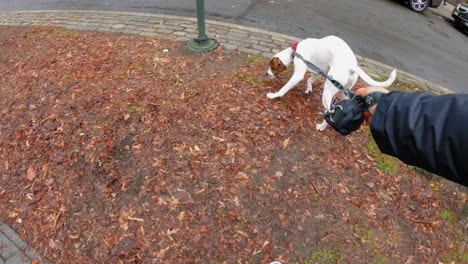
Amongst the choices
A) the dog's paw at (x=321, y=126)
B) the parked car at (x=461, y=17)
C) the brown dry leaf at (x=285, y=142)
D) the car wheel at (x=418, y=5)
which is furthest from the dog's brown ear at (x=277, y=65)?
the parked car at (x=461, y=17)

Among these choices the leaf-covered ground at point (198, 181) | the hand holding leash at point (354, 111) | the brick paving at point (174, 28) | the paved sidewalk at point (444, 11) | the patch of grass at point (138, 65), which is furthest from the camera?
the paved sidewalk at point (444, 11)

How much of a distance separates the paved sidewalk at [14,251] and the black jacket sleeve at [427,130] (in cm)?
336

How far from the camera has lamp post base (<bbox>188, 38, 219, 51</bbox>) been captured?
5.57 meters

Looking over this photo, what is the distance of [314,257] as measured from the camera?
278cm

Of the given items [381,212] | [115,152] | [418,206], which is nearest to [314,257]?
[381,212]

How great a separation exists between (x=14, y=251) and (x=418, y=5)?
1396cm

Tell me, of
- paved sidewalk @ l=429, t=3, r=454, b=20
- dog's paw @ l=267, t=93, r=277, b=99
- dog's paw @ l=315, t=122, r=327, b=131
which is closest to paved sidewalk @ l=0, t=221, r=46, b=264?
dog's paw @ l=267, t=93, r=277, b=99

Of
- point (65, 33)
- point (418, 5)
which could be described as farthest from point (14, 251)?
point (418, 5)

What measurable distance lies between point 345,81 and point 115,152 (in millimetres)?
3142

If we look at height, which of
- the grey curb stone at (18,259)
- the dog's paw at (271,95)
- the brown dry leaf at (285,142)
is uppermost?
the dog's paw at (271,95)

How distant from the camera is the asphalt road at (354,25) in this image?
6.90 meters

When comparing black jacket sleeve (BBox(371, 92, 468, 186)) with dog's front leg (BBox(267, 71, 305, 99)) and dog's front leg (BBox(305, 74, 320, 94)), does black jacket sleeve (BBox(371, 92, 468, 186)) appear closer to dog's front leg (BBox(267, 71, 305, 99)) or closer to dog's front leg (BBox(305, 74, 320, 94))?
Result: dog's front leg (BBox(267, 71, 305, 99))

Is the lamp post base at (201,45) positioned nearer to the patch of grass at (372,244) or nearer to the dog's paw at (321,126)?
the dog's paw at (321,126)

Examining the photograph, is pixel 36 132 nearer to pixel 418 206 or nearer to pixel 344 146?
pixel 344 146
